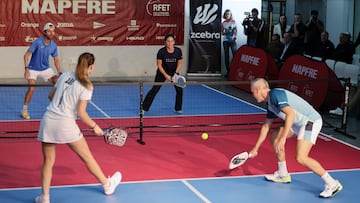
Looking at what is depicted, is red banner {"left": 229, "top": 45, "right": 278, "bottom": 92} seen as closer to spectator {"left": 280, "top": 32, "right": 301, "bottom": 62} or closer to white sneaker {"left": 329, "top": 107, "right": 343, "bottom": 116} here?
spectator {"left": 280, "top": 32, "right": 301, "bottom": 62}

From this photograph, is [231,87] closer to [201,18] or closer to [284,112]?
[201,18]

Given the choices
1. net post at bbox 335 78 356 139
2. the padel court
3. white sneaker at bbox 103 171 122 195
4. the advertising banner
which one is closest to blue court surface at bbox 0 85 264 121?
the padel court

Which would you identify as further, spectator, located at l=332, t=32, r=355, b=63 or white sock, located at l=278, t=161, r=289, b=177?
spectator, located at l=332, t=32, r=355, b=63

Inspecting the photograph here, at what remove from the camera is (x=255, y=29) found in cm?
2139

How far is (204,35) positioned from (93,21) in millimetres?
3884

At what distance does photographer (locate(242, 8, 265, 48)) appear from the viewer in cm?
2139

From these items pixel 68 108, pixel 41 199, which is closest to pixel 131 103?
pixel 41 199

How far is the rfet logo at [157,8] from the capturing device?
71.3 ft

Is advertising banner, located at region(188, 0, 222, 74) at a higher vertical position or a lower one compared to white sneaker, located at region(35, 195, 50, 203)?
higher

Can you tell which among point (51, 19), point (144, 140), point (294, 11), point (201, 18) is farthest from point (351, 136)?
point (294, 11)

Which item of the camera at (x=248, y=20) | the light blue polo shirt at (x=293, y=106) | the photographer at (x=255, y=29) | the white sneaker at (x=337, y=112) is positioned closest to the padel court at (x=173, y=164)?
the light blue polo shirt at (x=293, y=106)

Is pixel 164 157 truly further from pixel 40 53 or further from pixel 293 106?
pixel 40 53

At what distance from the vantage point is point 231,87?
20.0m

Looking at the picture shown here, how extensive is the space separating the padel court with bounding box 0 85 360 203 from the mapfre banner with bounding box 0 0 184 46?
5301mm
